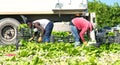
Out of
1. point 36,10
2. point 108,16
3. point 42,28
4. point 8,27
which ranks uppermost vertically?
point 36,10

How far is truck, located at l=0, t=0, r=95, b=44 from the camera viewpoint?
1384 cm

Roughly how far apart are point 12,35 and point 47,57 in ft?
22.1

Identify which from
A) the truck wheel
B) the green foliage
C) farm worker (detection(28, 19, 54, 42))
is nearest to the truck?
the truck wheel

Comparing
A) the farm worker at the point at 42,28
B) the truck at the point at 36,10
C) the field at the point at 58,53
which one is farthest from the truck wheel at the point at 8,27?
the field at the point at 58,53

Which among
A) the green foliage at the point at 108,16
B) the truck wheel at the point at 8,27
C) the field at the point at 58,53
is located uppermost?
→ the field at the point at 58,53

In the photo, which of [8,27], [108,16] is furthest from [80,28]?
[108,16]

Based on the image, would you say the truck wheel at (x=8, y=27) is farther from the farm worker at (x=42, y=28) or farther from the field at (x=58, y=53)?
the field at (x=58, y=53)

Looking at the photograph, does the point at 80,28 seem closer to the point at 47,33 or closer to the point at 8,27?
the point at 47,33

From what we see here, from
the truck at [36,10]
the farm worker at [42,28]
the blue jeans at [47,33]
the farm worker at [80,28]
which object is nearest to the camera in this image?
the farm worker at [80,28]

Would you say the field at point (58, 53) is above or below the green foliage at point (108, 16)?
above

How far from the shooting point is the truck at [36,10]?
1384 cm

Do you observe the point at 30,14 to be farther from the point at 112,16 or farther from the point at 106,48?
the point at 112,16

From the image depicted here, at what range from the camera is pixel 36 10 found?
13938 mm

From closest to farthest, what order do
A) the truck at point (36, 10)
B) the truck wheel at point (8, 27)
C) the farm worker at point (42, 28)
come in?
1. the farm worker at point (42, 28)
2. the truck at point (36, 10)
3. the truck wheel at point (8, 27)
